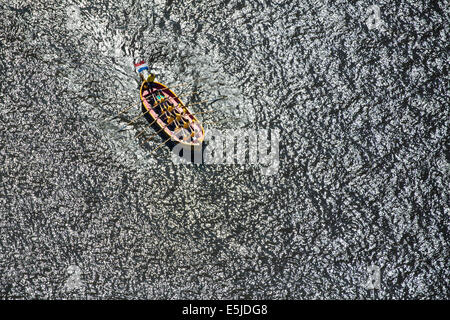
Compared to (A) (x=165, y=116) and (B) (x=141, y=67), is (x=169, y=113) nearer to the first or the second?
(A) (x=165, y=116)

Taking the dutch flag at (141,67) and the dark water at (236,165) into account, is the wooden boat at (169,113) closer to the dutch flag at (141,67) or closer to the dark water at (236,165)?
the dutch flag at (141,67)

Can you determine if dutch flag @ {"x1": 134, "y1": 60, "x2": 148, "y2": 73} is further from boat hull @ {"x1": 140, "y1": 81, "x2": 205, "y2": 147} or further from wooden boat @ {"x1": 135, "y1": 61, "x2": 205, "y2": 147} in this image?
boat hull @ {"x1": 140, "y1": 81, "x2": 205, "y2": 147}

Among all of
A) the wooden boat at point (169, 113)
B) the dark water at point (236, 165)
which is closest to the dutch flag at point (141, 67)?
the wooden boat at point (169, 113)

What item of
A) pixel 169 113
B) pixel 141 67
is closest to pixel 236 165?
pixel 169 113

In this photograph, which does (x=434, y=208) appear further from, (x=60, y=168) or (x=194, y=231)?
(x=60, y=168)

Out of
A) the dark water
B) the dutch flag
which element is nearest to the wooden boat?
the dutch flag
